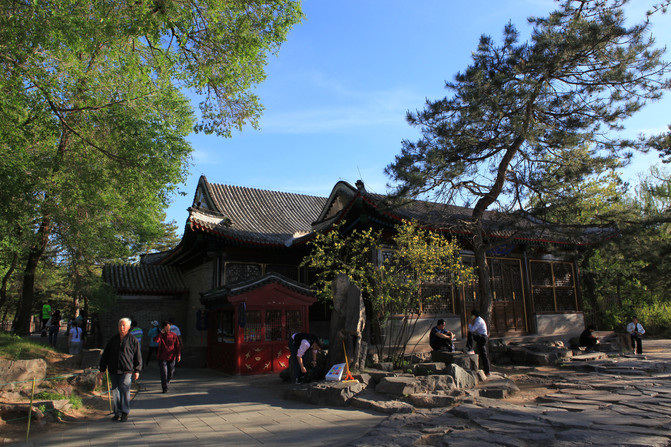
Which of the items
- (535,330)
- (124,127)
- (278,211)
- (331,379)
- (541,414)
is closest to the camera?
(541,414)

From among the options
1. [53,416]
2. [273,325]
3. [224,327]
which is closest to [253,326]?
[273,325]

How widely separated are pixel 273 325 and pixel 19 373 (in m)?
5.36

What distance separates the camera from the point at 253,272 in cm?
1403

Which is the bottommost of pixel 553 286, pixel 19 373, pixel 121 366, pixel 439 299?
pixel 19 373

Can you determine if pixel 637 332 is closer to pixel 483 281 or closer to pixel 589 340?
pixel 589 340

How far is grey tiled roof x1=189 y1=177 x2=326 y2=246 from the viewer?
13203 millimetres

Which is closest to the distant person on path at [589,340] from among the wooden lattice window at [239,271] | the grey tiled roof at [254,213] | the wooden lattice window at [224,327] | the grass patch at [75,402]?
the grey tiled roof at [254,213]

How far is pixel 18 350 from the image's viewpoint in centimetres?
908

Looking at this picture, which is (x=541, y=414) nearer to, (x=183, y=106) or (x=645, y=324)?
(x=183, y=106)

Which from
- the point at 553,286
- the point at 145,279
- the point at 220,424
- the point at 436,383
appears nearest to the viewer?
the point at 220,424

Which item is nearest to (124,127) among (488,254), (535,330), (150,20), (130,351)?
(150,20)

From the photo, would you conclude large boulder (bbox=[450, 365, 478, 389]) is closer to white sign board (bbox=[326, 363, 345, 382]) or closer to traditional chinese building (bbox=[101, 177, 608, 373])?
white sign board (bbox=[326, 363, 345, 382])

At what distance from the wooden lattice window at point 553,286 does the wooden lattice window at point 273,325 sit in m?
9.10

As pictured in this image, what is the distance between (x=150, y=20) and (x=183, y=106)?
7.47 metres
